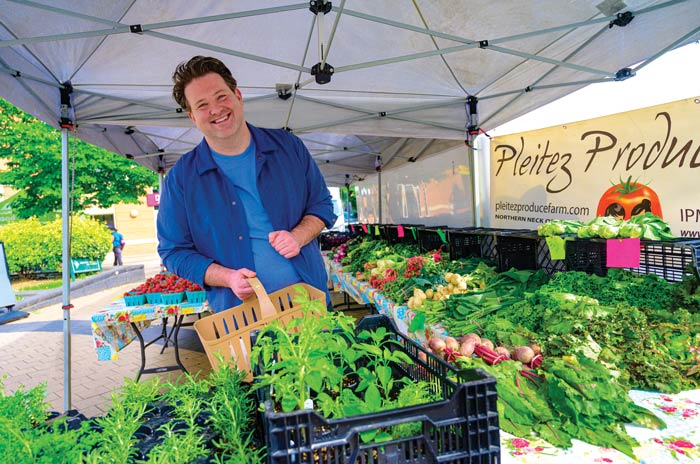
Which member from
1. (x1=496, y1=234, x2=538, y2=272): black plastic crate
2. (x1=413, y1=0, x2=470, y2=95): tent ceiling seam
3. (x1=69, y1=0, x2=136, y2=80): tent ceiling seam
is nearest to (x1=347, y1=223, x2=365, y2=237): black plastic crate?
(x1=413, y1=0, x2=470, y2=95): tent ceiling seam

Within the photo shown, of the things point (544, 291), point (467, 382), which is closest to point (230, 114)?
point (467, 382)

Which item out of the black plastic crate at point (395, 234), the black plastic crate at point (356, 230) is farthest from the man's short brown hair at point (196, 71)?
the black plastic crate at point (356, 230)

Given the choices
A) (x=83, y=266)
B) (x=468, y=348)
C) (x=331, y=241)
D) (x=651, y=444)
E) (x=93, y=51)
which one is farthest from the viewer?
(x=83, y=266)

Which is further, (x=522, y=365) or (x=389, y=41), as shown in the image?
(x=389, y=41)

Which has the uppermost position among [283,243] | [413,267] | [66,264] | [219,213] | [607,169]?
[607,169]

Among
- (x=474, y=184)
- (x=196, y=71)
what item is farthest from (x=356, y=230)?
(x=196, y=71)

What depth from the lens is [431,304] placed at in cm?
324

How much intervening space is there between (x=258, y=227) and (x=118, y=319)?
2844mm

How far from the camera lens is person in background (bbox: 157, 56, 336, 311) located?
1908mm

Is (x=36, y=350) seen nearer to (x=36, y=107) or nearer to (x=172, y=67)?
(x=36, y=107)

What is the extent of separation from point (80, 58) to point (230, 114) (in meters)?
2.58

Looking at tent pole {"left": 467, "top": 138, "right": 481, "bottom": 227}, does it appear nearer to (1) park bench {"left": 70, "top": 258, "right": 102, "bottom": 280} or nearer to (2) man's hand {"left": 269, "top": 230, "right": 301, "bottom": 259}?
(2) man's hand {"left": 269, "top": 230, "right": 301, "bottom": 259}

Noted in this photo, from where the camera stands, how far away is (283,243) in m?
1.82

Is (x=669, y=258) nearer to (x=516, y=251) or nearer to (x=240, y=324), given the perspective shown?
(x=516, y=251)
